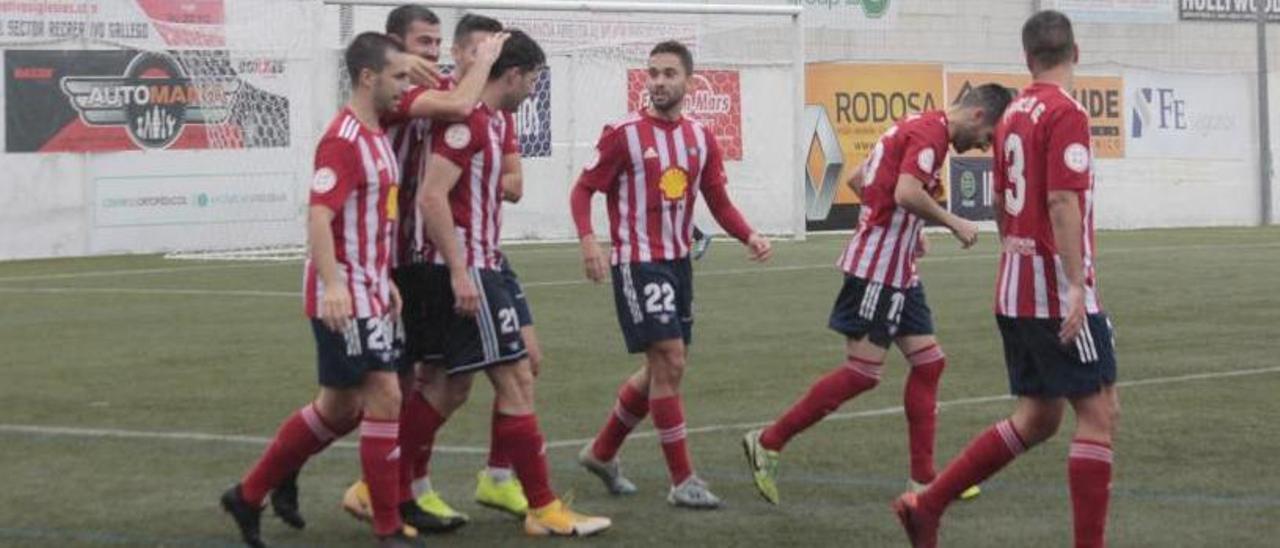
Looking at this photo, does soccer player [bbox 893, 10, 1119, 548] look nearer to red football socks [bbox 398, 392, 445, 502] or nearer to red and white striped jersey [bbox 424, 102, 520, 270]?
red and white striped jersey [bbox 424, 102, 520, 270]

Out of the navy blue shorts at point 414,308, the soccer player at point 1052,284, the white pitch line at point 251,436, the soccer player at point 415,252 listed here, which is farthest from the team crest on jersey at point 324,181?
the white pitch line at point 251,436

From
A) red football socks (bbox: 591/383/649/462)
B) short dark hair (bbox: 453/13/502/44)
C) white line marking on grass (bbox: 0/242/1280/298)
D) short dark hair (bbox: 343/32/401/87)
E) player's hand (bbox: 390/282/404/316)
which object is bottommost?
red football socks (bbox: 591/383/649/462)

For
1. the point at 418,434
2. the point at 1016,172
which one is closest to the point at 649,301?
the point at 418,434

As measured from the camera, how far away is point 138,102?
29.9 metres

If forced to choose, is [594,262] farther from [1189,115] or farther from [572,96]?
[1189,115]

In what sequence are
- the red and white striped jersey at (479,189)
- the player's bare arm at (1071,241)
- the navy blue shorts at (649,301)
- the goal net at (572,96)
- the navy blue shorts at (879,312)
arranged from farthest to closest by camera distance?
the goal net at (572,96), the navy blue shorts at (879,312), the navy blue shorts at (649,301), the red and white striped jersey at (479,189), the player's bare arm at (1071,241)

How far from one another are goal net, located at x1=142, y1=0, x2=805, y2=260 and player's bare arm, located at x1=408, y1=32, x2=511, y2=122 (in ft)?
65.7

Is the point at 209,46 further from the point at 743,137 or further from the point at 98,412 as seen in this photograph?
the point at 98,412

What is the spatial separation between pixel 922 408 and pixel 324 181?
9.48 ft

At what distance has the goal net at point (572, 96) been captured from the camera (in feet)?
99.0

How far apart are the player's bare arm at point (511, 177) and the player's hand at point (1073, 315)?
Answer: 2.34 meters

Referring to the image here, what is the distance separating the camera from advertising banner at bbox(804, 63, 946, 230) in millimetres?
35594

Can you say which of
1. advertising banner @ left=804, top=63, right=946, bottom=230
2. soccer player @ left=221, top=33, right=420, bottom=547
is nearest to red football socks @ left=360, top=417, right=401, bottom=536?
soccer player @ left=221, top=33, right=420, bottom=547

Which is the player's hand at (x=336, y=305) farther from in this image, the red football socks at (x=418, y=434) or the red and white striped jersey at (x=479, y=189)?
the red football socks at (x=418, y=434)
